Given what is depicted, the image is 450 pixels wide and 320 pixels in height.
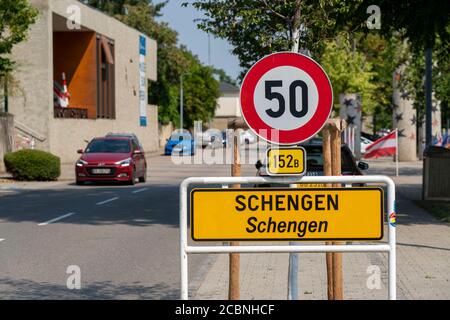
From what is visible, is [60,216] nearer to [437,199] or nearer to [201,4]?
[201,4]

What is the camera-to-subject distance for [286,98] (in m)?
6.99

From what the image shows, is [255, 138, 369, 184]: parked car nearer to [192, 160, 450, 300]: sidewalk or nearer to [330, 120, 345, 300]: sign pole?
[192, 160, 450, 300]: sidewalk

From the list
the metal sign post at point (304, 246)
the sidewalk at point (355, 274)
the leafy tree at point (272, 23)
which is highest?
the leafy tree at point (272, 23)

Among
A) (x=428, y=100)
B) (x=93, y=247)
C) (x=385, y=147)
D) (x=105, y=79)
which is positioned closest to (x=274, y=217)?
(x=93, y=247)

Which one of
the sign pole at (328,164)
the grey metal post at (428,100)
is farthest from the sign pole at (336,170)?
the grey metal post at (428,100)

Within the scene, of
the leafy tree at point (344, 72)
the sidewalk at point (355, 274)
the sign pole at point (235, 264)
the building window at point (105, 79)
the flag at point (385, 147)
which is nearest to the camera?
the sign pole at point (235, 264)

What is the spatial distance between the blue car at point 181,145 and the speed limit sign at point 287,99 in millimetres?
54366

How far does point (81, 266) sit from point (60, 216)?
7034 millimetres

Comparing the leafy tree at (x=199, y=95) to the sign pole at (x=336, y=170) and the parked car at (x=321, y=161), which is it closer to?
the parked car at (x=321, y=161)

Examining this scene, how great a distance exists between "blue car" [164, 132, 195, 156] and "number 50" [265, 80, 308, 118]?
54378mm

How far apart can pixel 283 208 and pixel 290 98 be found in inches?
32.6

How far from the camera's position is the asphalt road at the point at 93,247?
1015 centimetres

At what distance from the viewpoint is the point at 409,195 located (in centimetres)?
2481
